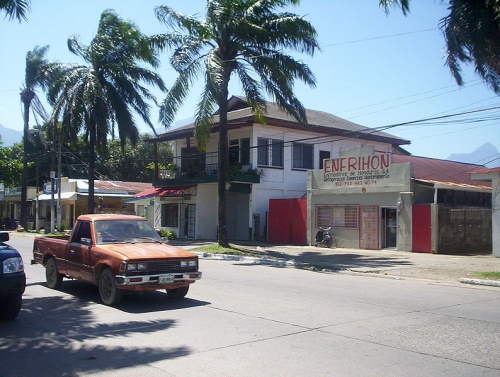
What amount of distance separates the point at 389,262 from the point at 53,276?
12.0 m

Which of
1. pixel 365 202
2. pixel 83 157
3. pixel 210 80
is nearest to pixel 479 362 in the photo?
pixel 210 80

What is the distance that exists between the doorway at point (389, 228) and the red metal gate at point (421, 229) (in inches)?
51.5

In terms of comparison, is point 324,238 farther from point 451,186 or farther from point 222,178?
point 451,186

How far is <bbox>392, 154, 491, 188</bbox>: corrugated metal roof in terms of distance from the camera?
26422 millimetres

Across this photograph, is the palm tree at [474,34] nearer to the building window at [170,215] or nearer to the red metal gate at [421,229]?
the red metal gate at [421,229]

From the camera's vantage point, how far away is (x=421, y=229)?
2303cm

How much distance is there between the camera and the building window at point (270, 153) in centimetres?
3159

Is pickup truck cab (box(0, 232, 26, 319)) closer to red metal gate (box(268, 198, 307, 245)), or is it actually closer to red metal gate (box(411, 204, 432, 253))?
red metal gate (box(411, 204, 432, 253))

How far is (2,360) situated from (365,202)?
20.5 m

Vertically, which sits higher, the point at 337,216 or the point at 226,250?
the point at 337,216

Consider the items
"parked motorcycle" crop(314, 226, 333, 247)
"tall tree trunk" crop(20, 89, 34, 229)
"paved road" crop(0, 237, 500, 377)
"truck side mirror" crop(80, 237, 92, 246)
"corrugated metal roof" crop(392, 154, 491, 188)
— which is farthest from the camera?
"tall tree trunk" crop(20, 89, 34, 229)

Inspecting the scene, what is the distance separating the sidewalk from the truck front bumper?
7.94 m

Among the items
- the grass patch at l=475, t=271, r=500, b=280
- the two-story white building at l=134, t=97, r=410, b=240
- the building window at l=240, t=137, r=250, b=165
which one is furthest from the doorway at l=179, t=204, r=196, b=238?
the grass patch at l=475, t=271, r=500, b=280

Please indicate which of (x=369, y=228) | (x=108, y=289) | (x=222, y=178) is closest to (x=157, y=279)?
(x=108, y=289)
